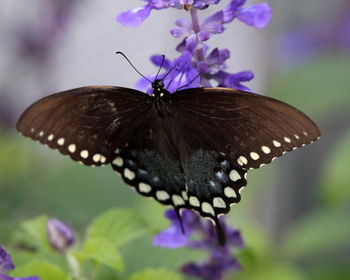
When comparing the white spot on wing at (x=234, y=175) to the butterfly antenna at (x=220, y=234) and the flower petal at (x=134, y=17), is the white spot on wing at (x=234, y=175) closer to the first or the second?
the butterfly antenna at (x=220, y=234)

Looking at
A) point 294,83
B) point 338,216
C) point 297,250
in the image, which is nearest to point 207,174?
point 297,250

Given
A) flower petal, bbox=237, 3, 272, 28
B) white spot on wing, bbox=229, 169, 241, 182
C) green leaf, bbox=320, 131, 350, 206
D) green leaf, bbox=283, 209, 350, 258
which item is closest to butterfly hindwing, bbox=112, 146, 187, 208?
white spot on wing, bbox=229, 169, 241, 182

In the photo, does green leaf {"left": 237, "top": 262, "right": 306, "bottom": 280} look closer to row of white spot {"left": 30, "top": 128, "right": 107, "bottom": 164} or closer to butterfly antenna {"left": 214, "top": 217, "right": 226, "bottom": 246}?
butterfly antenna {"left": 214, "top": 217, "right": 226, "bottom": 246}

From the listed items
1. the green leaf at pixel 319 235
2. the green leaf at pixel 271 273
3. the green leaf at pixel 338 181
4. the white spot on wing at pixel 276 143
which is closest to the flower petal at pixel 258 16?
the white spot on wing at pixel 276 143

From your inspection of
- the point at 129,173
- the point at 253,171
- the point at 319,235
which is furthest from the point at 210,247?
the point at 253,171

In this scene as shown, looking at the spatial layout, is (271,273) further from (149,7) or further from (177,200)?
(149,7)

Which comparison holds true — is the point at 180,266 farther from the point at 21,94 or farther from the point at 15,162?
the point at 21,94
